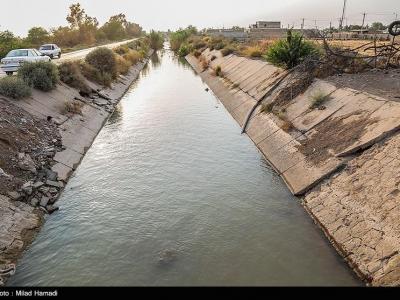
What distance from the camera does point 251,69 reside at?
2862 centimetres

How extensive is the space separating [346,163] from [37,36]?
2885 inches

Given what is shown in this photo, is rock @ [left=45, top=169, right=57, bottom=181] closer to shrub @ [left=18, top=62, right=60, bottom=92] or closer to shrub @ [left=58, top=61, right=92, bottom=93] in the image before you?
shrub @ [left=18, top=62, right=60, bottom=92]

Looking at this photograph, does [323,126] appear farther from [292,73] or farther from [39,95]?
[39,95]

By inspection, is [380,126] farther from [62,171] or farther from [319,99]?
[62,171]

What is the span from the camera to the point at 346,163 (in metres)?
11.2

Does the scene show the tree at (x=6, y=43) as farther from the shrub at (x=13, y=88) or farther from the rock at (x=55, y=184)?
the rock at (x=55, y=184)

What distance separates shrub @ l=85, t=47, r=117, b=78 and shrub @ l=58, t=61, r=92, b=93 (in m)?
5.49

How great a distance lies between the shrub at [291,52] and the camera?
73.0ft

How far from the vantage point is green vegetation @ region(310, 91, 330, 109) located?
53.3 feet

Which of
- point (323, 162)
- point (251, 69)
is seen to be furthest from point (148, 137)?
point (251, 69)

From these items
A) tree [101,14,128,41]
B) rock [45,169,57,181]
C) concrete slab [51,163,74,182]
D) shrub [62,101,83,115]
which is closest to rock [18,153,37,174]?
rock [45,169,57,181]

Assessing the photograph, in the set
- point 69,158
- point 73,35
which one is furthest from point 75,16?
point 69,158

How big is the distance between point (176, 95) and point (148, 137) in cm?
1231
